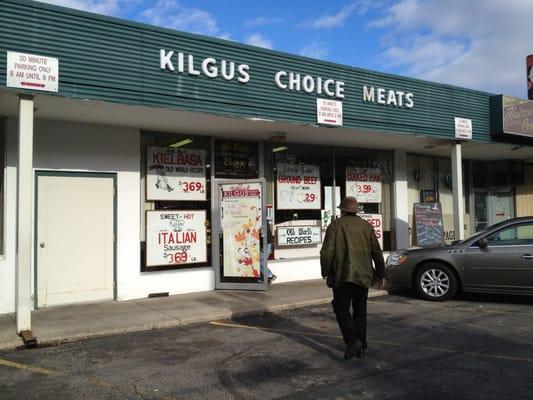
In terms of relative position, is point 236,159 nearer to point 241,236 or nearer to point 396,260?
point 241,236

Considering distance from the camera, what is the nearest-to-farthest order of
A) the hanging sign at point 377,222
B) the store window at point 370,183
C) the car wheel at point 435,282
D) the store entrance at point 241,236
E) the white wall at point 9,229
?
the white wall at point 9,229, the car wheel at point 435,282, the store entrance at point 241,236, the store window at point 370,183, the hanging sign at point 377,222

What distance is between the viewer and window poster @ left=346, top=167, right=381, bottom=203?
1309cm

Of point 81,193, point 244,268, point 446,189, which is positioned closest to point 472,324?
point 244,268

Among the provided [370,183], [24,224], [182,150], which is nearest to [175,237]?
[182,150]

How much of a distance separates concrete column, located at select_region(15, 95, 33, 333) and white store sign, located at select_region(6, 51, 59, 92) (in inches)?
9.2

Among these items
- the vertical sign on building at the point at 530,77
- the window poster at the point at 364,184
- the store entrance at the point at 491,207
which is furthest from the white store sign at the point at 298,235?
the vertical sign on building at the point at 530,77

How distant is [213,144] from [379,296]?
456cm

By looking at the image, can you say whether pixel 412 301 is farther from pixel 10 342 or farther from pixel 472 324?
pixel 10 342

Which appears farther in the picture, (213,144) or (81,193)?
(213,144)

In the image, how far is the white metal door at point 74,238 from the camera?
890cm

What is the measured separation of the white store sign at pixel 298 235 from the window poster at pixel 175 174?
2121 mm

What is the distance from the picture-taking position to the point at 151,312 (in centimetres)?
840

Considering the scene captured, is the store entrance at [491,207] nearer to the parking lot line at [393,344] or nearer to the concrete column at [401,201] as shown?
the concrete column at [401,201]

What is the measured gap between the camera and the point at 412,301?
31.4 feet
